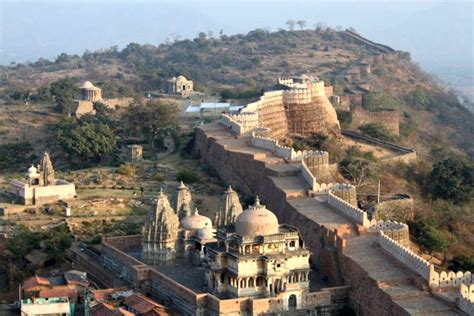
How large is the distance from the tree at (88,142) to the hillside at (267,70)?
50.4 feet

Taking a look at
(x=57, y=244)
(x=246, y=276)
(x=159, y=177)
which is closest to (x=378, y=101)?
(x=159, y=177)

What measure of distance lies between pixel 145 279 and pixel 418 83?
221ft

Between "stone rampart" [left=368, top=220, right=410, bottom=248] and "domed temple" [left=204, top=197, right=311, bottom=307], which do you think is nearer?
"domed temple" [left=204, top=197, right=311, bottom=307]

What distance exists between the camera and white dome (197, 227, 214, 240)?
113 feet

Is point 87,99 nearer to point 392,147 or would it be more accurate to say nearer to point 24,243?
point 392,147

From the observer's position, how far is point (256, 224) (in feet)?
103

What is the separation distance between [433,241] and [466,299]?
37.8 feet

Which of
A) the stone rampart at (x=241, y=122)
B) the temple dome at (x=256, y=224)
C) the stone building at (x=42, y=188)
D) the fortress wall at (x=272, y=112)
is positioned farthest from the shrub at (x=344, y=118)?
the temple dome at (x=256, y=224)

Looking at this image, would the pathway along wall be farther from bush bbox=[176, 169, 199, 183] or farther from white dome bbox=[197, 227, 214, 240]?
white dome bbox=[197, 227, 214, 240]

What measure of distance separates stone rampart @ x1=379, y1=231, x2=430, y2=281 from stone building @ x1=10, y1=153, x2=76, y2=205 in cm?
1568

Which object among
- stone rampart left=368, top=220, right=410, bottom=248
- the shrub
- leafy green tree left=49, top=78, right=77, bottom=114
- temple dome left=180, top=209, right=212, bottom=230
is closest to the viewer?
stone rampart left=368, top=220, right=410, bottom=248

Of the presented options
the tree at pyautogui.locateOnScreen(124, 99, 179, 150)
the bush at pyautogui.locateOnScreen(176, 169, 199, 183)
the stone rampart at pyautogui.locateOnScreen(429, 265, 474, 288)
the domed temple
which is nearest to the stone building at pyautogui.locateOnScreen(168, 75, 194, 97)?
the tree at pyautogui.locateOnScreen(124, 99, 179, 150)

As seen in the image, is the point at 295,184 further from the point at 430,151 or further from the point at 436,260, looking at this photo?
the point at 430,151

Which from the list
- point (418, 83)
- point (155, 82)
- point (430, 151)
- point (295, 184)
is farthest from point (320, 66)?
point (295, 184)
